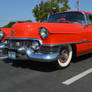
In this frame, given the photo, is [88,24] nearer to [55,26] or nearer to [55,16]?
[55,16]

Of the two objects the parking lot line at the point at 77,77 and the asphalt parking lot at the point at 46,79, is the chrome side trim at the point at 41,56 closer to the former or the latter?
the asphalt parking lot at the point at 46,79

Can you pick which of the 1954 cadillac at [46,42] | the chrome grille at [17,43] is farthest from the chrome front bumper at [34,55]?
the chrome grille at [17,43]

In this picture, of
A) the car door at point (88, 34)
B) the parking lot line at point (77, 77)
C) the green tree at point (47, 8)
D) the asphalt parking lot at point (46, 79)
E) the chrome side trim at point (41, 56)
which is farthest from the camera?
the green tree at point (47, 8)

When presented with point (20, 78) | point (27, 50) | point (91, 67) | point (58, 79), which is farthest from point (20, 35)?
point (91, 67)

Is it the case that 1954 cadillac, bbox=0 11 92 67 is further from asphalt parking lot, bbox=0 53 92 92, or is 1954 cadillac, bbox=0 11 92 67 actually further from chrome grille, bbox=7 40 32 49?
asphalt parking lot, bbox=0 53 92 92

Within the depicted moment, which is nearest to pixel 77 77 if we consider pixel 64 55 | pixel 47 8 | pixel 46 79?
pixel 46 79

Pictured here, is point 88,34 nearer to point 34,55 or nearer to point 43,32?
point 43,32

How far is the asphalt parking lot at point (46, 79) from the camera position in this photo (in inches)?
110

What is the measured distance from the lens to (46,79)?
327 centimetres

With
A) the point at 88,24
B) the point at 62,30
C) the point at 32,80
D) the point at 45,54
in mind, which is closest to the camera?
the point at 32,80

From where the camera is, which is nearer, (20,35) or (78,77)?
(78,77)

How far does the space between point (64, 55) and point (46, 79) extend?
1086 millimetres

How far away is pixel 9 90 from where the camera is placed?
8.89ft

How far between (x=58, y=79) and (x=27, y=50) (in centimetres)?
101
